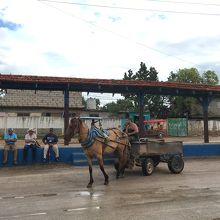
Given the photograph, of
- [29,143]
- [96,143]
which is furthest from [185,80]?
[96,143]

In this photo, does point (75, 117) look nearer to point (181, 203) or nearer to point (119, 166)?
point (119, 166)

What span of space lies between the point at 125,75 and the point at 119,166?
2411 inches

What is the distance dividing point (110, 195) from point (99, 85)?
390 inches

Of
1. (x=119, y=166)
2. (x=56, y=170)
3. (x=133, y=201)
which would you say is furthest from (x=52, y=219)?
(x=56, y=170)

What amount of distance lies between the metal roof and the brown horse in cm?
619

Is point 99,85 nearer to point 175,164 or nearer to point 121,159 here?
point 175,164

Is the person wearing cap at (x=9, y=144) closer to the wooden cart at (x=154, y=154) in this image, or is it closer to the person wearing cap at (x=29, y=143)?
the person wearing cap at (x=29, y=143)

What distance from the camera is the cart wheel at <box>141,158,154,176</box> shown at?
517 inches

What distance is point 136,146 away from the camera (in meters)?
13.2

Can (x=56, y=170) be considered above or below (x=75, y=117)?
below

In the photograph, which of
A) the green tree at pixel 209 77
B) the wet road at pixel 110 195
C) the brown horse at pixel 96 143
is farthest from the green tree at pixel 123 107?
the brown horse at pixel 96 143

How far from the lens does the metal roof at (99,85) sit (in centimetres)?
1766

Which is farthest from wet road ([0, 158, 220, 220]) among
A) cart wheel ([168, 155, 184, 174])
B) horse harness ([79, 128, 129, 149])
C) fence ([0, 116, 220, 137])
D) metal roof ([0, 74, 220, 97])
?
A: fence ([0, 116, 220, 137])

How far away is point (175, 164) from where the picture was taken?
45.9 feet
